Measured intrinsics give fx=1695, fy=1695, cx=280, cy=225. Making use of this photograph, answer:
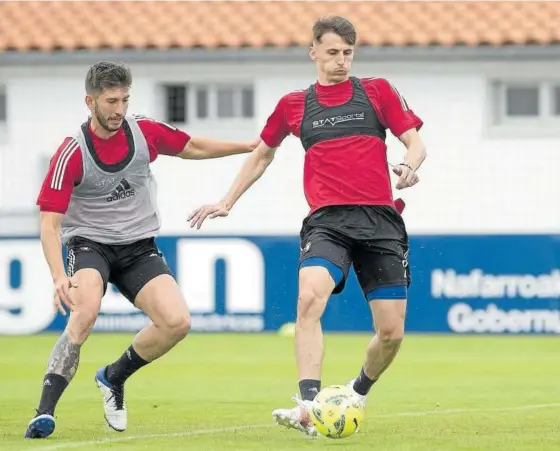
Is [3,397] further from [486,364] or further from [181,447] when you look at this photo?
[486,364]

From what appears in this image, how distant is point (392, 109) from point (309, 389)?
6.19 feet

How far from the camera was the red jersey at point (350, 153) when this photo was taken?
1031cm

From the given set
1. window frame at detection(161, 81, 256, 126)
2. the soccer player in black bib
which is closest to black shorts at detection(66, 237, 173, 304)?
the soccer player in black bib

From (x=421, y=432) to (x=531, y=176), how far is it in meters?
14.8

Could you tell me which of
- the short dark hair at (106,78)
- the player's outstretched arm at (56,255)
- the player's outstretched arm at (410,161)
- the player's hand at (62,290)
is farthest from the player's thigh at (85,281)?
the player's outstretched arm at (410,161)

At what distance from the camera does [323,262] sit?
33.0ft

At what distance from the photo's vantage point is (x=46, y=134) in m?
26.2

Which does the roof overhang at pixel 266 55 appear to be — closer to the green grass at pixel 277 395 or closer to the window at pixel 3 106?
the window at pixel 3 106

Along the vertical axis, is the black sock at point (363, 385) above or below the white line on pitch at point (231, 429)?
above

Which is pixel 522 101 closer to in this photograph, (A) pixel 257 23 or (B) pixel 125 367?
(A) pixel 257 23

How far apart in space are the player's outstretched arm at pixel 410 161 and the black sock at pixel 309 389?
124cm

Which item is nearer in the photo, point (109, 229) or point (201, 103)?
point (109, 229)

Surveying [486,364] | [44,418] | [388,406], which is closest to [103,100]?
[44,418]

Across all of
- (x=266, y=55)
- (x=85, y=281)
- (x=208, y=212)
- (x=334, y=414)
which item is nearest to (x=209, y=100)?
(x=266, y=55)
